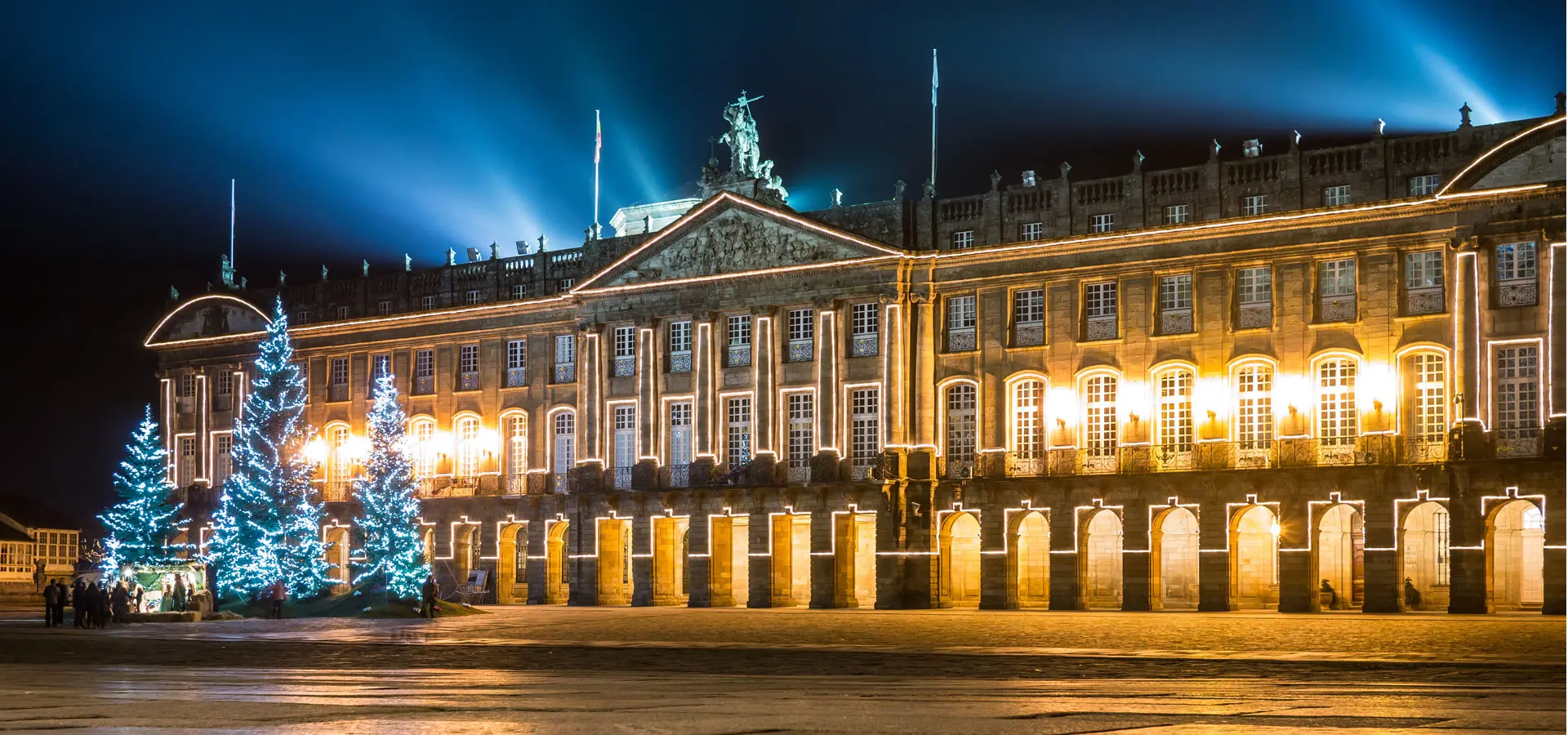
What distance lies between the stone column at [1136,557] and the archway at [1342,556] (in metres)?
4.33

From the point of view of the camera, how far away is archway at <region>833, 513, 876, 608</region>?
190 ft

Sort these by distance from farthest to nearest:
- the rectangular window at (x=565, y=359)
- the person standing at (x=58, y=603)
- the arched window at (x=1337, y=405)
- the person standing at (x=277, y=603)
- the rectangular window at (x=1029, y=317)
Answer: the rectangular window at (x=565, y=359)
the rectangular window at (x=1029, y=317)
the person standing at (x=277, y=603)
the arched window at (x=1337, y=405)
the person standing at (x=58, y=603)

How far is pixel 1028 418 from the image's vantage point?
5631 cm

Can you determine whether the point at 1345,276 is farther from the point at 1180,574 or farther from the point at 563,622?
the point at 563,622

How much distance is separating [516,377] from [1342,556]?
88.0 feet

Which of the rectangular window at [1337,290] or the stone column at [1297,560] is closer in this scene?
the stone column at [1297,560]

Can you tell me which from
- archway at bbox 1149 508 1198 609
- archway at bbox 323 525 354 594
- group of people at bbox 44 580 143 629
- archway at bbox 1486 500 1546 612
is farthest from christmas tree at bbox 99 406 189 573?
archway at bbox 1486 500 1546 612

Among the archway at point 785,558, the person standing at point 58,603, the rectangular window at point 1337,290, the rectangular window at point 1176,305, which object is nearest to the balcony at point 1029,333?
the rectangular window at point 1176,305

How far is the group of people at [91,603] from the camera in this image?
46281mm

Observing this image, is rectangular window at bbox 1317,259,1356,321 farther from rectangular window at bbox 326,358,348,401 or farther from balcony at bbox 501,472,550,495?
rectangular window at bbox 326,358,348,401

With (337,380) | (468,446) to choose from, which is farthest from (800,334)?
(337,380)

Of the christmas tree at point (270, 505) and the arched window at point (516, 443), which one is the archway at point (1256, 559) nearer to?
the arched window at point (516, 443)

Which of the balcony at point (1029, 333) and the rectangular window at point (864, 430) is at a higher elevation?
the balcony at point (1029, 333)

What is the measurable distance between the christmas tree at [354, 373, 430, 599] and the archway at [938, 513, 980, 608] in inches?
570
